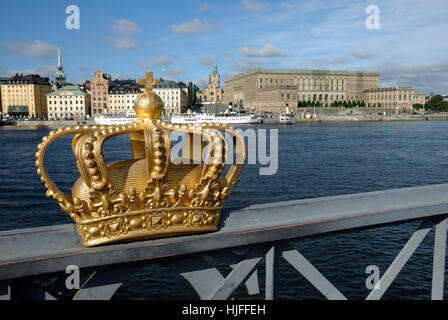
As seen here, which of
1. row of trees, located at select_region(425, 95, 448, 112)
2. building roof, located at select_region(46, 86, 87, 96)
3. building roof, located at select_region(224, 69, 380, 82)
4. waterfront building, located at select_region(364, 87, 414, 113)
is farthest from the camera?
row of trees, located at select_region(425, 95, 448, 112)

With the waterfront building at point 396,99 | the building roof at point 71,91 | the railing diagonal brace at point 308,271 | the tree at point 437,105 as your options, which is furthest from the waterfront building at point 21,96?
the tree at point 437,105

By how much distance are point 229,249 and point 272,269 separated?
0.19 metres

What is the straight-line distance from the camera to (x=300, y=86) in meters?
99.2

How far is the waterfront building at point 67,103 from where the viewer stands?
71625 millimetres

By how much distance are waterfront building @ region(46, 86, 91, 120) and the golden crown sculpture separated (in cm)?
7471

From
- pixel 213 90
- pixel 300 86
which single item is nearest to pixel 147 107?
pixel 300 86

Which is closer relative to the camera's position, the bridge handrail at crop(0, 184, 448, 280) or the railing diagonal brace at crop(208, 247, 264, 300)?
the bridge handrail at crop(0, 184, 448, 280)

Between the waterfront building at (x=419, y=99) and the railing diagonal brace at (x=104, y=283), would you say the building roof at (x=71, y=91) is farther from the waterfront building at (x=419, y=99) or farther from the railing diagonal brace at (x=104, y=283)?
the waterfront building at (x=419, y=99)

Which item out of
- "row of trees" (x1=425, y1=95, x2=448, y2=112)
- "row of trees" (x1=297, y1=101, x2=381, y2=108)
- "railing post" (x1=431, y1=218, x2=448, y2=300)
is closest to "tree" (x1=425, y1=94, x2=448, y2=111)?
"row of trees" (x1=425, y1=95, x2=448, y2=112)

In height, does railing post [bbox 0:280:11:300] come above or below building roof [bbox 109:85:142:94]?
below

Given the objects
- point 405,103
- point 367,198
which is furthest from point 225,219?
point 405,103

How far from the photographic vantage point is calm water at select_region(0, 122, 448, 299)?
7.23 meters

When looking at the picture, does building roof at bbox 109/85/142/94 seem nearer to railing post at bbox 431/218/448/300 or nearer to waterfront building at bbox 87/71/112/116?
waterfront building at bbox 87/71/112/116

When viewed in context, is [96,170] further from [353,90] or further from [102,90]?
[353,90]
